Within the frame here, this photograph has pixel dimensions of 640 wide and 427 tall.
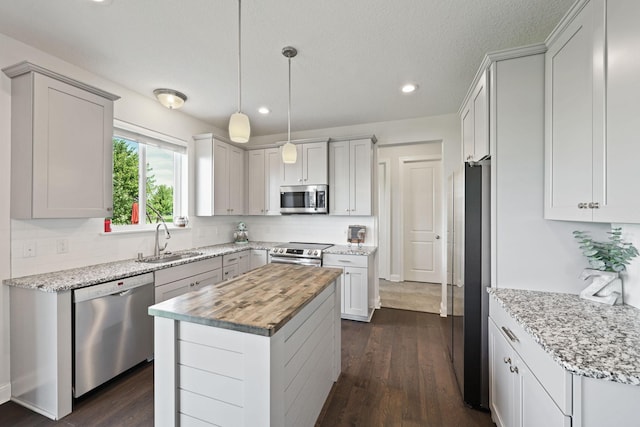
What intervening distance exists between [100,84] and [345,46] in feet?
7.74

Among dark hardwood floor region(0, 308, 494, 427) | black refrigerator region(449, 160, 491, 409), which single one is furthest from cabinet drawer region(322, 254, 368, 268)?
black refrigerator region(449, 160, 491, 409)

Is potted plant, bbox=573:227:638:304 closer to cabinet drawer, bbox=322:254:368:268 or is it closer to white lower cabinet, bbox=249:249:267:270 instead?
cabinet drawer, bbox=322:254:368:268

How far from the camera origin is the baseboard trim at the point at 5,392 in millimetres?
1939

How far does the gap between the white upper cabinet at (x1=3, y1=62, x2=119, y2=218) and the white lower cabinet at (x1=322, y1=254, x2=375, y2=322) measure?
2.57 metres

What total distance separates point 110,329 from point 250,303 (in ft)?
5.00

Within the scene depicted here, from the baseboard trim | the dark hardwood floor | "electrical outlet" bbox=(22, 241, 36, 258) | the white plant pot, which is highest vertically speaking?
"electrical outlet" bbox=(22, 241, 36, 258)

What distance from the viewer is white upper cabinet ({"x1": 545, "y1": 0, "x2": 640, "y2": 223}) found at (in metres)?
1.10

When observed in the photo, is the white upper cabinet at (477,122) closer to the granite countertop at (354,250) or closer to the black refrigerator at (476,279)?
the black refrigerator at (476,279)

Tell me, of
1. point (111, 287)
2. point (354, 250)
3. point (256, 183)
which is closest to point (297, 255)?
point (354, 250)

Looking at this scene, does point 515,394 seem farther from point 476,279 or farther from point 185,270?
point 185,270

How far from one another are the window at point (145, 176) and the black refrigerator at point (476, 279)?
3206 mm

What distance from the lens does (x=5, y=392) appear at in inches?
77.0

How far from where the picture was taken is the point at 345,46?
209 centimetres

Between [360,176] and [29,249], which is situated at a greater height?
[360,176]
